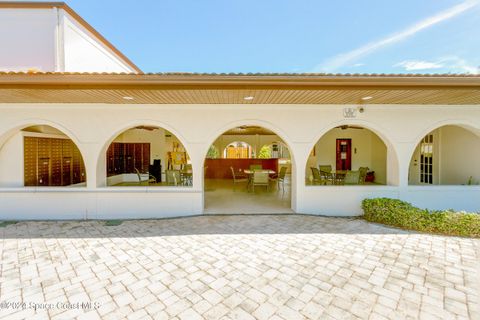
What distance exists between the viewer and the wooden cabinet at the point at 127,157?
431 inches

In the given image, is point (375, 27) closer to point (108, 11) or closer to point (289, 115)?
point (289, 115)

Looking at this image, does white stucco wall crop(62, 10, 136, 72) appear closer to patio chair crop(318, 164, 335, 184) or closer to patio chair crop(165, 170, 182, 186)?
patio chair crop(165, 170, 182, 186)

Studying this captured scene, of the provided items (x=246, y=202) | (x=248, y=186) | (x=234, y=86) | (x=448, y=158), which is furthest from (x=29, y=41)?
(x=448, y=158)

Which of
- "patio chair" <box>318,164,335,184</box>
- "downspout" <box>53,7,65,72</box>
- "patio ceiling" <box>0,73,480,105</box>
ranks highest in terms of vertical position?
"downspout" <box>53,7,65,72</box>

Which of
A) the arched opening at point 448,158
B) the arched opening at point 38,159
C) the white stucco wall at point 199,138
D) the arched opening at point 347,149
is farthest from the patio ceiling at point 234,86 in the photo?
the arched opening at point 347,149

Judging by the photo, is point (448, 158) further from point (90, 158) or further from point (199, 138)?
point (90, 158)

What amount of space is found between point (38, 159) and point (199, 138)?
540cm

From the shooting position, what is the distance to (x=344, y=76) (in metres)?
4.32

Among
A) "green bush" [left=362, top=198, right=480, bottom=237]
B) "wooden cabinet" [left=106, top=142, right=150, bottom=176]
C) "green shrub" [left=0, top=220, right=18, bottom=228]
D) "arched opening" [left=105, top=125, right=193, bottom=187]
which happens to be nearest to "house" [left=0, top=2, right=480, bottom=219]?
"green shrub" [left=0, top=220, right=18, bottom=228]

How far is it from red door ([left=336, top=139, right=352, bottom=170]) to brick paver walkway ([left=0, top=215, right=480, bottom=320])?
723cm

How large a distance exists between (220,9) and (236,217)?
9.01 meters

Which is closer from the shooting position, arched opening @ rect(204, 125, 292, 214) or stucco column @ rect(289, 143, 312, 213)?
stucco column @ rect(289, 143, 312, 213)

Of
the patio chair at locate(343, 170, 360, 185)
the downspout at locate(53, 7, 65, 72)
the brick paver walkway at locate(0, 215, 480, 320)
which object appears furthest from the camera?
the patio chair at locate(343, 170, 360, 185)

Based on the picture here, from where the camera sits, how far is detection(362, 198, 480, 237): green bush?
495 centimetres
